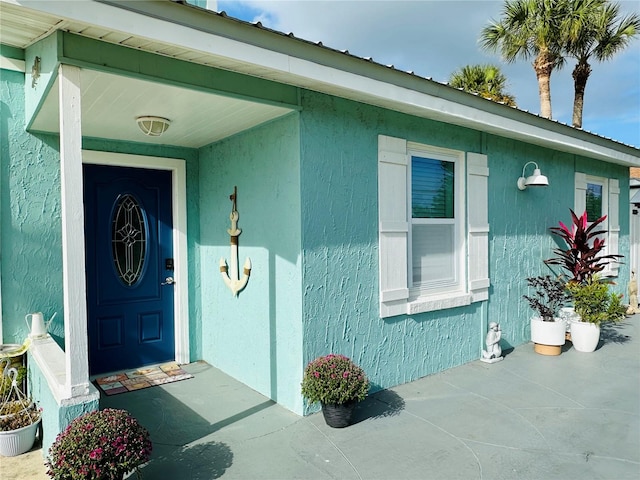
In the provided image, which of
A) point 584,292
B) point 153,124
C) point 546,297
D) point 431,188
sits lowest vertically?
point 546,297

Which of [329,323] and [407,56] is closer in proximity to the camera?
[329,323]

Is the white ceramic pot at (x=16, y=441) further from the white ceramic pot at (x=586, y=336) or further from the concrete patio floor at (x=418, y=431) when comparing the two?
the white ceramic pot at (x=586, y=336)

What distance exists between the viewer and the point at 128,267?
4523mm

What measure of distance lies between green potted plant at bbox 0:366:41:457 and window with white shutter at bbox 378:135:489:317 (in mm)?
2847

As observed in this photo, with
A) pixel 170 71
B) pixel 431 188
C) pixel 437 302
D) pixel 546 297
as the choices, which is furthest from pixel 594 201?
pixel 170 71

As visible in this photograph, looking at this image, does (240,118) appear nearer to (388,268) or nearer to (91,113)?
(91,113)

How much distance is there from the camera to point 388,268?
396cm

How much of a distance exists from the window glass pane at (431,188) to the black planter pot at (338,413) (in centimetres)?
207

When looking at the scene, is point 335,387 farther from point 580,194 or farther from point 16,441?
point 580,194

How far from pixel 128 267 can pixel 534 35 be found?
14.1 m

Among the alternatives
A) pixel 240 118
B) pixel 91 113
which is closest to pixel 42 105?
pixel 91 113

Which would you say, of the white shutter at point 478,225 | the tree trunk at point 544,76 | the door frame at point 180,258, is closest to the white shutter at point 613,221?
the white shutter at point 478,225

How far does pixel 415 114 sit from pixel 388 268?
1.55 meters

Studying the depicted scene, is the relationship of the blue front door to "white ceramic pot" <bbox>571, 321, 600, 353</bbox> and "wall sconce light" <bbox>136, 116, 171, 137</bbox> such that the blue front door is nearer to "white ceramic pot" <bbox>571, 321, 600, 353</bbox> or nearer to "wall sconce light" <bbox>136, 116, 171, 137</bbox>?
"wall sconce light" <bbox>136, 116, 171, 137</bbox>
